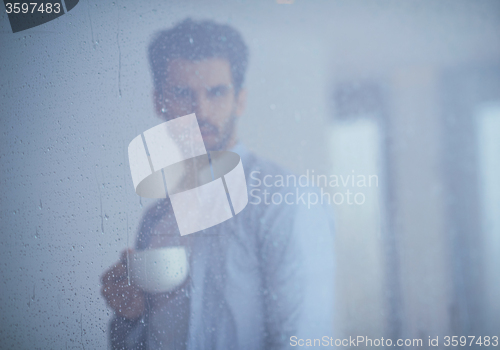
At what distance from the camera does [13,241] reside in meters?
0.72

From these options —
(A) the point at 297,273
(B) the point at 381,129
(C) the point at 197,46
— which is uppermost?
(C) the point at 197,46

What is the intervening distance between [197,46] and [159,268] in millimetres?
474

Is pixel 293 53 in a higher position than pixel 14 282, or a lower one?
higher

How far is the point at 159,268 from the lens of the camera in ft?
2.05

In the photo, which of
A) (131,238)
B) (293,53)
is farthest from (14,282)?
(293,53)

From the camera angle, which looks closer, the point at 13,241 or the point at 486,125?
the point at 486,125

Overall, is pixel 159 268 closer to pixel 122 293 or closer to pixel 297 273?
pixel 122 293

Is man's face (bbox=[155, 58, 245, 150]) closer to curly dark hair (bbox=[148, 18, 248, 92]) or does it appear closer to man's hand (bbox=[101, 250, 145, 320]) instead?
curly dark hair (bbox=[148, 18, 248, 92])

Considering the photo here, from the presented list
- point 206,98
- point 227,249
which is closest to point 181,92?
point 206,98

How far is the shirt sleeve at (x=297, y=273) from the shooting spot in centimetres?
57

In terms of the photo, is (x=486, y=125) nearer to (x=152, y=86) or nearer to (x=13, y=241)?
(x=152, y=86)

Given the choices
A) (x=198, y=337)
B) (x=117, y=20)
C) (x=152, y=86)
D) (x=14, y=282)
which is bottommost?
(x=198, y=337)

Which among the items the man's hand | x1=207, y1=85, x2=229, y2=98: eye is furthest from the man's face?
the man's hand

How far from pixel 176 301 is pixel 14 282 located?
0.44 meters
